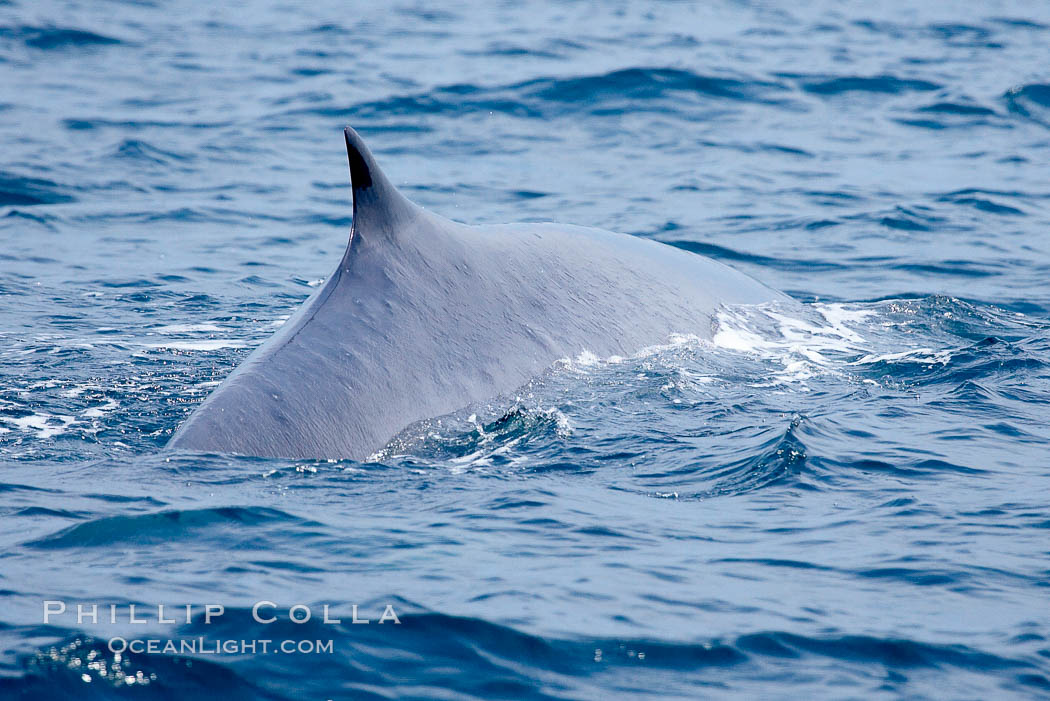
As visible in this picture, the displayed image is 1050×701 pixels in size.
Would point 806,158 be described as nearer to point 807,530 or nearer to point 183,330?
point 183,330

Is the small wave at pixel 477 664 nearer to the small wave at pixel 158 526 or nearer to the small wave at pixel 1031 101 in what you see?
the small wave at pixel 158 526

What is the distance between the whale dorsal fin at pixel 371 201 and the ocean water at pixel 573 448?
3.64ft

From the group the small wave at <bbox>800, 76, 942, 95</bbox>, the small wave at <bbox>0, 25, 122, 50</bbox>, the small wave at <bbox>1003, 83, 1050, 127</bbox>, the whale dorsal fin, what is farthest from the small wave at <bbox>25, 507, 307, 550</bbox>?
the small wave at <bbox>0, 25, 122, 50</bbox>

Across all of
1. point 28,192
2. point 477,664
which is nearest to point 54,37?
point 28,192

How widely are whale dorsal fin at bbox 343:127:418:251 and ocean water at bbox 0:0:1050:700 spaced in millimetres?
1108

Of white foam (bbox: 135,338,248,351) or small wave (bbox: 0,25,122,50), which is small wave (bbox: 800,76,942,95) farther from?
white foam (bbox: 135,338,248,351)

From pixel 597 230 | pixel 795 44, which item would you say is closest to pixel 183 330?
pixel 597 230

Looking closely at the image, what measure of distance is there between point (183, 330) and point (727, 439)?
504cm

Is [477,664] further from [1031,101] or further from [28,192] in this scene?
[1031,101]

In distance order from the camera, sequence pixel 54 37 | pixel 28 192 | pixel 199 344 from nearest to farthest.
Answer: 1. pixel 199 344
2. pixel 28 192
3. pixel 54 37

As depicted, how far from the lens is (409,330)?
7.35 meters

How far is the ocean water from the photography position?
5.31 metres

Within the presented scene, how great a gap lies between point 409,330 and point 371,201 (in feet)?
2.40

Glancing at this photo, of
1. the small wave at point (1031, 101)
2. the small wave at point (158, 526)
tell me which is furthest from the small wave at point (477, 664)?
the small wave at point (1031, 101)
